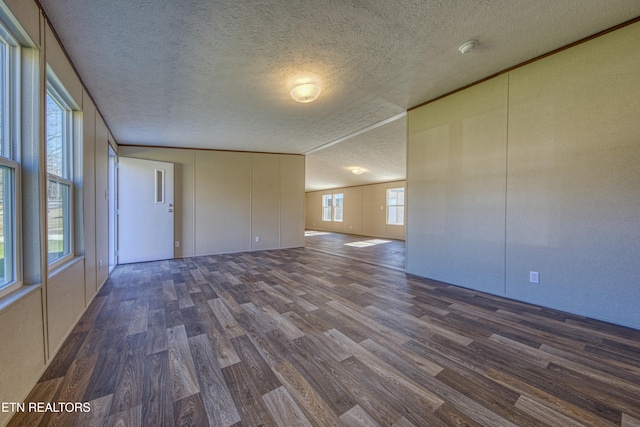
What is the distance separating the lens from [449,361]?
1.66m

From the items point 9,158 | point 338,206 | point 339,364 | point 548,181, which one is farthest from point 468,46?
point 338,206

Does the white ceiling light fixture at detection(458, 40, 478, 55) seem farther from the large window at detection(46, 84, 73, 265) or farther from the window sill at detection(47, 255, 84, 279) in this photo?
the window sill at detection(47, 255, 84, 279)

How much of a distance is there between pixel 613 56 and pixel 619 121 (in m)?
0.55

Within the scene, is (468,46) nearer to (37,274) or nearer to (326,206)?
(37,274)

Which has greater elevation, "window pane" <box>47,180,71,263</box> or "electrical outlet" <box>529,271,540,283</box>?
"window pane" <box>47,180,71,263</box>

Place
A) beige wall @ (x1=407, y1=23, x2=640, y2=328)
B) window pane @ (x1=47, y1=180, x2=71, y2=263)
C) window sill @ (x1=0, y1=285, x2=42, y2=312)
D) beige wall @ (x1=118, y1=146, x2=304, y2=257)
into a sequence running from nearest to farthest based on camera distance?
window sill @ (x1=0, y1=285, x2=42, y2=312)
window pane @ (x1=47, y1=180, x2=71, y2=263)
beige wall @ (x1=407, y1=23, x2=640, y2=328)
beige wall @ (x1=118, y1=146, x2=304, y2=257)

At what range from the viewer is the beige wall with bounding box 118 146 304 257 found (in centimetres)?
536

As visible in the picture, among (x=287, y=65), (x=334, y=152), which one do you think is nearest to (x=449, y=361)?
(x=287, y=65)

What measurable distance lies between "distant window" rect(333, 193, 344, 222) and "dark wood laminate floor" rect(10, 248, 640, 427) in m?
8.63

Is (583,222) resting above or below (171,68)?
below

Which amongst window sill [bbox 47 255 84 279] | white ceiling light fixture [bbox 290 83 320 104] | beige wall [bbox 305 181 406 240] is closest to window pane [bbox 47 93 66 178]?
window sill [bbox 47 255 84 279]

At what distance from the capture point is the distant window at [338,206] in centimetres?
1148

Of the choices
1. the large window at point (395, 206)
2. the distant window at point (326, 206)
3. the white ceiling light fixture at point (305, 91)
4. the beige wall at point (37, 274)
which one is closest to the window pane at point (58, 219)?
the beige wall at point (37, 274)

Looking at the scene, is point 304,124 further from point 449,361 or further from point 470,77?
point 449,361
